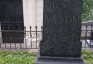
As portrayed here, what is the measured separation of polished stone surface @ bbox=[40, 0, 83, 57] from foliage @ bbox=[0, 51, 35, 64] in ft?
8.02

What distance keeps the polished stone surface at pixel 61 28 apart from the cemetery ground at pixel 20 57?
244 cm

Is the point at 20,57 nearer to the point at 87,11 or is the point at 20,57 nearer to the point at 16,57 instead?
the point at 16,57

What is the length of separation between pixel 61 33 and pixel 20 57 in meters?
3.21

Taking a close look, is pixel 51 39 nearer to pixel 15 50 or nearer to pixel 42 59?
pixel 42 59

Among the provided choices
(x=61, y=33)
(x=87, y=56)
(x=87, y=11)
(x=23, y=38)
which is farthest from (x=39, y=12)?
(x=87, y=11)

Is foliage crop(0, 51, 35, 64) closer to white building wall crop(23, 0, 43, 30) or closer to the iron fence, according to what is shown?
the iron fence

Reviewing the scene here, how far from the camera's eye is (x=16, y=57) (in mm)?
7684

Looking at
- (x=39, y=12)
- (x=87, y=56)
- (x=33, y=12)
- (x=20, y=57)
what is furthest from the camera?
(x=39, y=12)

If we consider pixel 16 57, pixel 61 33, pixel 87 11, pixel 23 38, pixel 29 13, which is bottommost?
pixel 16 57

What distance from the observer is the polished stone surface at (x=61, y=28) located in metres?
4.55

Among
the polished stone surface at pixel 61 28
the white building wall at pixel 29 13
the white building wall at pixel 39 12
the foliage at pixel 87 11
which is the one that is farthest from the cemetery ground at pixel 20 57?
the foliage at pixel 87 11

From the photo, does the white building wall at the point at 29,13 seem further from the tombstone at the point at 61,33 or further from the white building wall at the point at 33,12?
the tombstone at the point at 61,33

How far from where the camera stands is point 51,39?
473cm

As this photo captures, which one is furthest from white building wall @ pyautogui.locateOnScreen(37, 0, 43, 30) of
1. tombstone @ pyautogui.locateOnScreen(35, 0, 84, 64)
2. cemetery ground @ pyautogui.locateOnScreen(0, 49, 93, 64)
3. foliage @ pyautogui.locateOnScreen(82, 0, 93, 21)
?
foliage @ pyautogui.locateOnScreen(82, 0, 93, 21)
